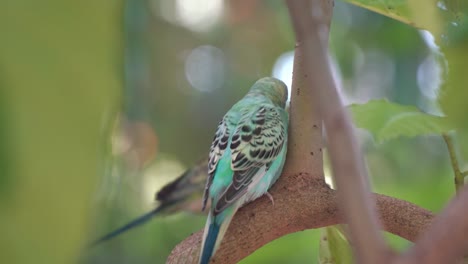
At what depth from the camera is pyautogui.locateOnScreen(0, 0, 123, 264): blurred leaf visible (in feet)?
0.37

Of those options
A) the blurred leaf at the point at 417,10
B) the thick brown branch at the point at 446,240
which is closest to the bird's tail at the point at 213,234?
the blurred leaf at the point at 417,10

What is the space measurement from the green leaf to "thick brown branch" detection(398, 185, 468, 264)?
0.43 metres

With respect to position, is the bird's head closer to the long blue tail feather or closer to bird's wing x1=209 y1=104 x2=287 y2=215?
bird's wing x1=209 y1=104 x2=287 y2=215

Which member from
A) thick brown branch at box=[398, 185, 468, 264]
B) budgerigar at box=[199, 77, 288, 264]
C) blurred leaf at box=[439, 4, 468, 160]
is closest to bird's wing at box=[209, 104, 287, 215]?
budgerigar at box=[199, 77, 288, 264]

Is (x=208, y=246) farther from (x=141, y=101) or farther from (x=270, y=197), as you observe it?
(x=141, y=101)

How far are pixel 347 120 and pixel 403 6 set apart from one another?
1.51ft

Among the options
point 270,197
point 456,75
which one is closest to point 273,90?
point 270,197

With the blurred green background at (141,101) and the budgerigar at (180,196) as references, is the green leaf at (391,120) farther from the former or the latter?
the budgerigar at (180,196)

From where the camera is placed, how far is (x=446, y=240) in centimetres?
17

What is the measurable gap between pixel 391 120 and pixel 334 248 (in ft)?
0.45

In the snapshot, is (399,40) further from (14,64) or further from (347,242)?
(14,64)

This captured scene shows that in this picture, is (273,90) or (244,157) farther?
(273,90)

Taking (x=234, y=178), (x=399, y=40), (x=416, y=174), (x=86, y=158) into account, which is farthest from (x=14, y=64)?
(x=399, y=40)

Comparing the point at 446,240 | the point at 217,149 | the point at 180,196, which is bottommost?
the point at 180,196
